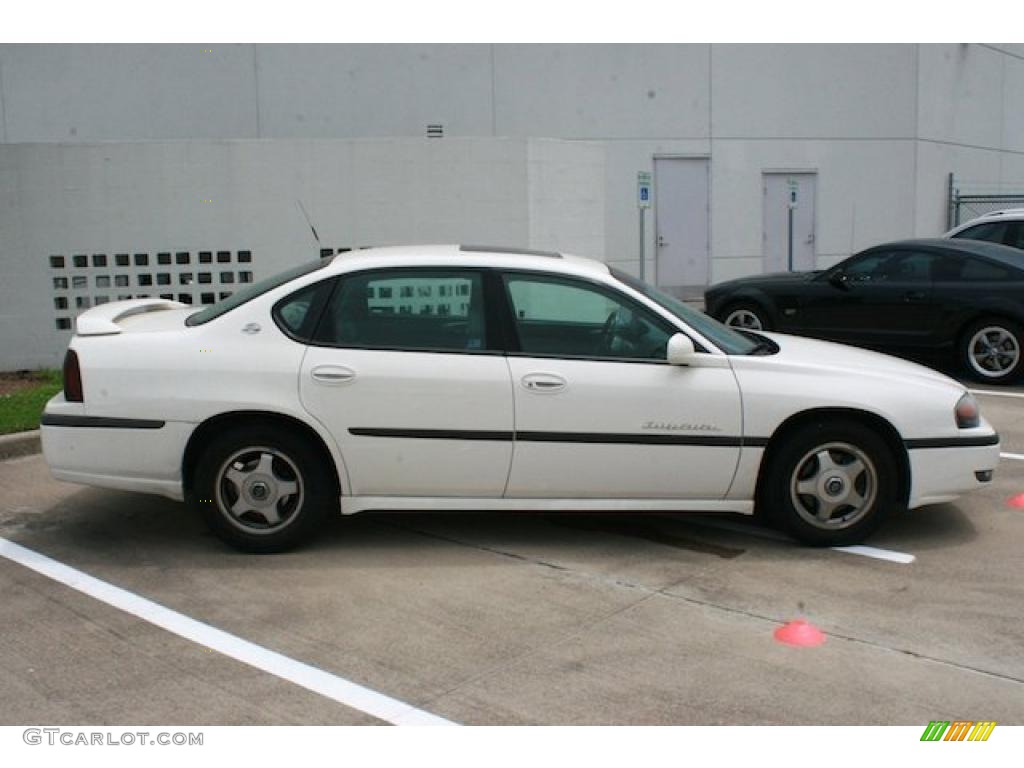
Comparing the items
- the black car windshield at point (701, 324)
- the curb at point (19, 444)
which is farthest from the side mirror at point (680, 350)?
the curb at point (19, 444)

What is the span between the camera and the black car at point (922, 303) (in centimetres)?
1007

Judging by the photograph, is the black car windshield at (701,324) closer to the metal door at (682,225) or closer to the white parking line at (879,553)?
the white parking line at (879,553)

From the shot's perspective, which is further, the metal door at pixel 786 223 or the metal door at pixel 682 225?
the metal door at pixel 786 223

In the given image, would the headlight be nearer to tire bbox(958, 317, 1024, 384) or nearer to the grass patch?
tire bbox(958, 317, 1024, 384)

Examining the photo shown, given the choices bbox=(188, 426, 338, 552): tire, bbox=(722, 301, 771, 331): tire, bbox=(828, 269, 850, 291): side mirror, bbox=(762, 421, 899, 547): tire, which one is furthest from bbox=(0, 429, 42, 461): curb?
bbox=(828, 269, 850, 291): side mirror

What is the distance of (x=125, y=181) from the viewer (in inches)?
440

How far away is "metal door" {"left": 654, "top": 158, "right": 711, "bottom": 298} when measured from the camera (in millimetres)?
18438

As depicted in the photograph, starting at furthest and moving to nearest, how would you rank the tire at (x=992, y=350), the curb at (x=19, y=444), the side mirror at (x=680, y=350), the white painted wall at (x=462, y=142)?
the white painted wall at (x=462, y=142) → the tire at (x=992, y=350) → the curb at (x=19, y=444) → the side mirror at (x=680, y=350)

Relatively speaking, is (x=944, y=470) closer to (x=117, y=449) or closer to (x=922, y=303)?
(x=117, y=449)

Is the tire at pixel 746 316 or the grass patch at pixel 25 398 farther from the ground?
the tire at pixel 746 316

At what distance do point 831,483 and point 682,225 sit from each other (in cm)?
1377

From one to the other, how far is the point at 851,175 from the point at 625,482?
1589 centimetres

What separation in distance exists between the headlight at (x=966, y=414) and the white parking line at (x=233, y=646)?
319cm

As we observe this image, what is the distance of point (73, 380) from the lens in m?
5.29
